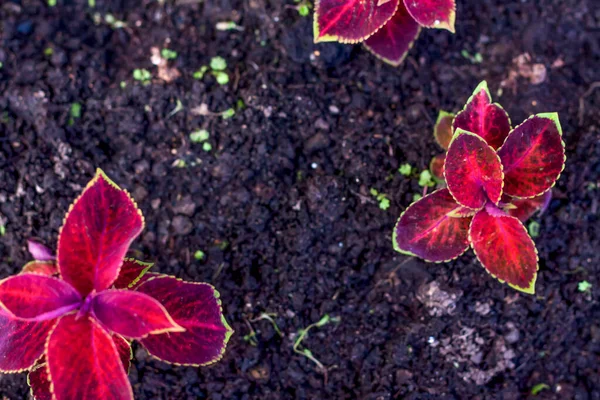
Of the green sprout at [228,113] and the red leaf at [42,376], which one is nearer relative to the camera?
the red leaf at [42,376]

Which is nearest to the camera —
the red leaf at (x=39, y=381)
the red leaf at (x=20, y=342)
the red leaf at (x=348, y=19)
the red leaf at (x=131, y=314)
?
the red leaf at (x=131, y=314)

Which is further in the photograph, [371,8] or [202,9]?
[202,9]

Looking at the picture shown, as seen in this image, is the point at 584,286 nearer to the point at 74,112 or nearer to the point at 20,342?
the point at 20,342

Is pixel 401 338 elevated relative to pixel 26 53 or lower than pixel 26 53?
lower

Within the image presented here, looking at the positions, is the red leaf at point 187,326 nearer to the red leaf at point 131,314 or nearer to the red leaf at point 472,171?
the red leaf at point 131,314

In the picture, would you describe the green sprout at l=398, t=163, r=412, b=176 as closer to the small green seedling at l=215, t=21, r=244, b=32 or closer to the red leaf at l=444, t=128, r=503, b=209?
the red leaf at l=444, t=128, r=503, b=209

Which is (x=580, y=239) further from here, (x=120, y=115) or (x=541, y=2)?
(x=120, y=115)

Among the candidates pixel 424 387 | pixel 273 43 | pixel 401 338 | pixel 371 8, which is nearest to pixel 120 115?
pixel 273 43

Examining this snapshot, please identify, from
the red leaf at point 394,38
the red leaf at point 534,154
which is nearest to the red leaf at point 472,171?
the red leaf at point 534,154
